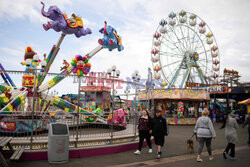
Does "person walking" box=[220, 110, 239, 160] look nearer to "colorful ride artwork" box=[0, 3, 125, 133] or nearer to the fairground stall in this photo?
"colorful ride artwork" box=[0, 3, 125, 133]

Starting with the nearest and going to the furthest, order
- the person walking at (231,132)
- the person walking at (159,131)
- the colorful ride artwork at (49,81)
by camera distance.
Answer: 1. the person walking at (231,132)
2. the person walking at (159,131)
3. the colorful ride artwork at (49,81)

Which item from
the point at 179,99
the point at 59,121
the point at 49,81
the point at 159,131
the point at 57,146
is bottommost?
the point at 57,146

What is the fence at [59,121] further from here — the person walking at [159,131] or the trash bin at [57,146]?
the person walking at [159,131]

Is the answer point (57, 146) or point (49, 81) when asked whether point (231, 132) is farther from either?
point (49, 81)

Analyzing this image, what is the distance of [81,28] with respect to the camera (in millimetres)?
11281

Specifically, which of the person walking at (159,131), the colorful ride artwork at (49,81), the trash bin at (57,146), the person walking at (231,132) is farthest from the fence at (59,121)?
the person walking at (231,132)

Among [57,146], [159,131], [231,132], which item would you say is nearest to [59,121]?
[57,146]

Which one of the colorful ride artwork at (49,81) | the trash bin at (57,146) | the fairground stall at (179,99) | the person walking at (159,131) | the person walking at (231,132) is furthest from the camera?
the fairground stall at (179,99)

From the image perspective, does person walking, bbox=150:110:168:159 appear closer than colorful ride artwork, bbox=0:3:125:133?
Yes

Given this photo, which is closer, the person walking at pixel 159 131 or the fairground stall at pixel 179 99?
the person walking at pixel 159 131

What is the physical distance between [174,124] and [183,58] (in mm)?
9504

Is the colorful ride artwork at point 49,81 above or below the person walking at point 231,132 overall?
above

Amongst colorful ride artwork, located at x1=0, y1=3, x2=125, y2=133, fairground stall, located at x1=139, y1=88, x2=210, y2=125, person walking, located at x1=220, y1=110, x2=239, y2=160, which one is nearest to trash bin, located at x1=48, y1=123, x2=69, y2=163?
colorful ride artwork, located at x1=0, y1=3, x2=125, y2=133

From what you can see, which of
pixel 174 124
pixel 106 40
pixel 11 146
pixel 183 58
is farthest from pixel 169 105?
pixel 11 146
